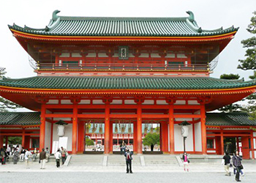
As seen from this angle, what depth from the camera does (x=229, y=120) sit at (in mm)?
24688

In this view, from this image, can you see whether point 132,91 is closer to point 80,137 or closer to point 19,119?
point 80,137

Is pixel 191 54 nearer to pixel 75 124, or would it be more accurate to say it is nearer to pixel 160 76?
pixel 160 76

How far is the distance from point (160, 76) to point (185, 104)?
3.43 metres

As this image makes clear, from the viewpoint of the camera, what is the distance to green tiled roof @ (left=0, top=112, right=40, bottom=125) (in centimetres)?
2355

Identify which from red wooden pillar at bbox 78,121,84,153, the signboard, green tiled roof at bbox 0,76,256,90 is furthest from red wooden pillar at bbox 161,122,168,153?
the signboard

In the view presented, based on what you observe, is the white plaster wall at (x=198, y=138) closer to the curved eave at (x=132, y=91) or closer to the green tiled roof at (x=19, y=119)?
the curved eave at (x=132, y=91)

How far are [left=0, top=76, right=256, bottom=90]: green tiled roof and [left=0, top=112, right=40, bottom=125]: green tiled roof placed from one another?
12.4ft

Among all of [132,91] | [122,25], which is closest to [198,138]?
[132,91]

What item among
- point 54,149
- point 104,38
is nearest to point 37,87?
point 54,149

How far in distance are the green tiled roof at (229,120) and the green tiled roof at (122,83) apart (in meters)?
3.88

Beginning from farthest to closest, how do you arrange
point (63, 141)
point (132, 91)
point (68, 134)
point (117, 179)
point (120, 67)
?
point (120, 67), point (68, 134), point (63, 141), point (132, 91), point (117, 179)

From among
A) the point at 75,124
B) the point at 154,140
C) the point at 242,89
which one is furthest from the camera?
the point at 154,140

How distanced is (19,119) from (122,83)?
410 inches

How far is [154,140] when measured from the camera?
199 feet
